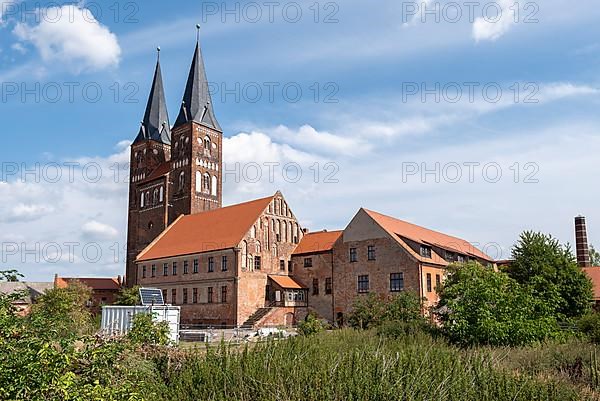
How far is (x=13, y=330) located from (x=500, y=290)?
626 inches

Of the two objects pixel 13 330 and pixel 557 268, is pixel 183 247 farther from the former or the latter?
pixel 13 330

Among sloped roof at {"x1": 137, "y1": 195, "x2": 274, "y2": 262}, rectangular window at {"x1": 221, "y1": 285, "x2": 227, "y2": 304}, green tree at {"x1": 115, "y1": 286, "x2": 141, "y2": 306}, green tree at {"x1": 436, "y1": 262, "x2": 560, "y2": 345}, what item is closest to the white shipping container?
green tree at {"x1": 436, "y1": 262, "x2": 560, "y2": 345}

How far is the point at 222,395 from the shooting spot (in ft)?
29.8

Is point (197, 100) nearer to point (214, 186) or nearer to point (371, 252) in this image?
point (214, 186)

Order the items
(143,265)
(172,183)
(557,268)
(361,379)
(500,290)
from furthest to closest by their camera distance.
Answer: (172,183) → (143,265) → (557,268) → (500,290) → (361,379)

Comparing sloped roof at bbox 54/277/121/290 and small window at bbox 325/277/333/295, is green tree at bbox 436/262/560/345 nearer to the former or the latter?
small window at bbox 325/277/333/295

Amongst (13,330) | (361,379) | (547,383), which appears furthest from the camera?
(547,383)

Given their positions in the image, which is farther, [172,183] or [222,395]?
[172,183]

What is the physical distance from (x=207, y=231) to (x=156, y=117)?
2608cm

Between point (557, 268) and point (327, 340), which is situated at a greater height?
point (557, 268)

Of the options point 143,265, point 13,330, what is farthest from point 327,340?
point 143,265

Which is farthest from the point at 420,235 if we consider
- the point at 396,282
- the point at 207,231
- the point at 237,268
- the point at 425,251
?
the point at 207,231

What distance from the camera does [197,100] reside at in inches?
2525

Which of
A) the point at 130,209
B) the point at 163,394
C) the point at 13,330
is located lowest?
the point at 163,394
